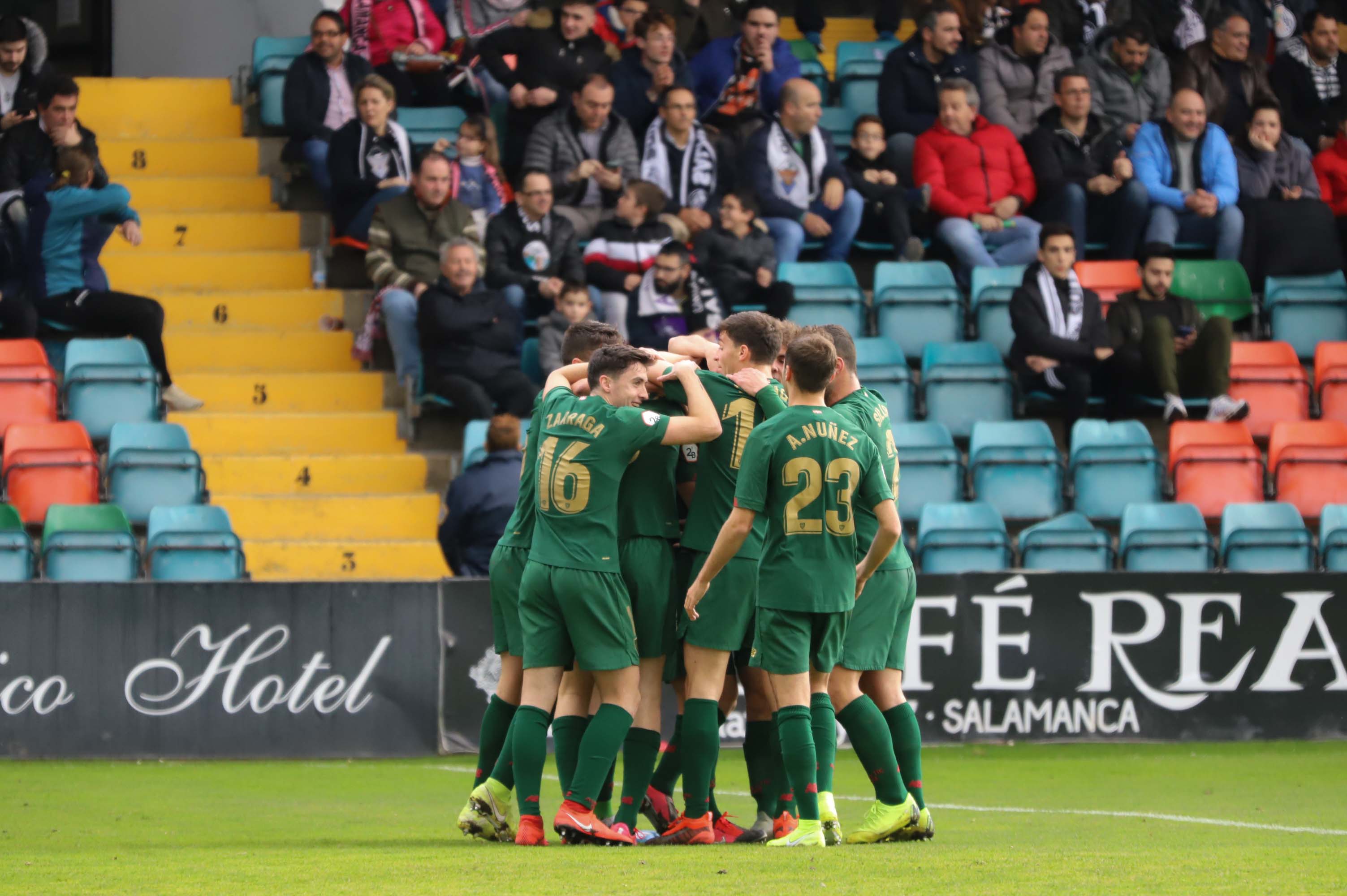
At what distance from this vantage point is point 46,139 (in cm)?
1288

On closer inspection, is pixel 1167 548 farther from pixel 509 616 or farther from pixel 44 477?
pixel 44 477

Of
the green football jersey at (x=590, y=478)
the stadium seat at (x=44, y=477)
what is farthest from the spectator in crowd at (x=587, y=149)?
the green football jersey at (x=590, y=478)

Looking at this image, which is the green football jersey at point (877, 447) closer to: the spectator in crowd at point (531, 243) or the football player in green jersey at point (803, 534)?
the football player in green jersey at point (803, 534)

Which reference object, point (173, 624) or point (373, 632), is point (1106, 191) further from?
point (173, 624)

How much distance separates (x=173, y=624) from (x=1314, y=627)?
21.6ft

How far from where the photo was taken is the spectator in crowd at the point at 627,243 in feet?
41.6

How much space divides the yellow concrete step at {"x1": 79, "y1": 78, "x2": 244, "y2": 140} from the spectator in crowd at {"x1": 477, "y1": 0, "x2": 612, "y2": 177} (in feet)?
7.88

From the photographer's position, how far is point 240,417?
1269cm

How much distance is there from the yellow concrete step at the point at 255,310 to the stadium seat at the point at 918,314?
13.3 ft

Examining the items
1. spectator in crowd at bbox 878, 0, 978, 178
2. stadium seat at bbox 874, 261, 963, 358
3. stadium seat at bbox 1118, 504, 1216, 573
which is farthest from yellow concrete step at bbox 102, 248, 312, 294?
stadium seat at bbox 1118, 504, 1216, 573

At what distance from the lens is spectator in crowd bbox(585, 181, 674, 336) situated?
1268 cm

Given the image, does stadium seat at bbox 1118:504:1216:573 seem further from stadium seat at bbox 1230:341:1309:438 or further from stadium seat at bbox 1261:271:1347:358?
stadium seat at bbox 1261:271:1347:358

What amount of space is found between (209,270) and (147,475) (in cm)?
293

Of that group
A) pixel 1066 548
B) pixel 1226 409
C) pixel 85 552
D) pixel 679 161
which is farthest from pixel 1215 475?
pixel 85 552
